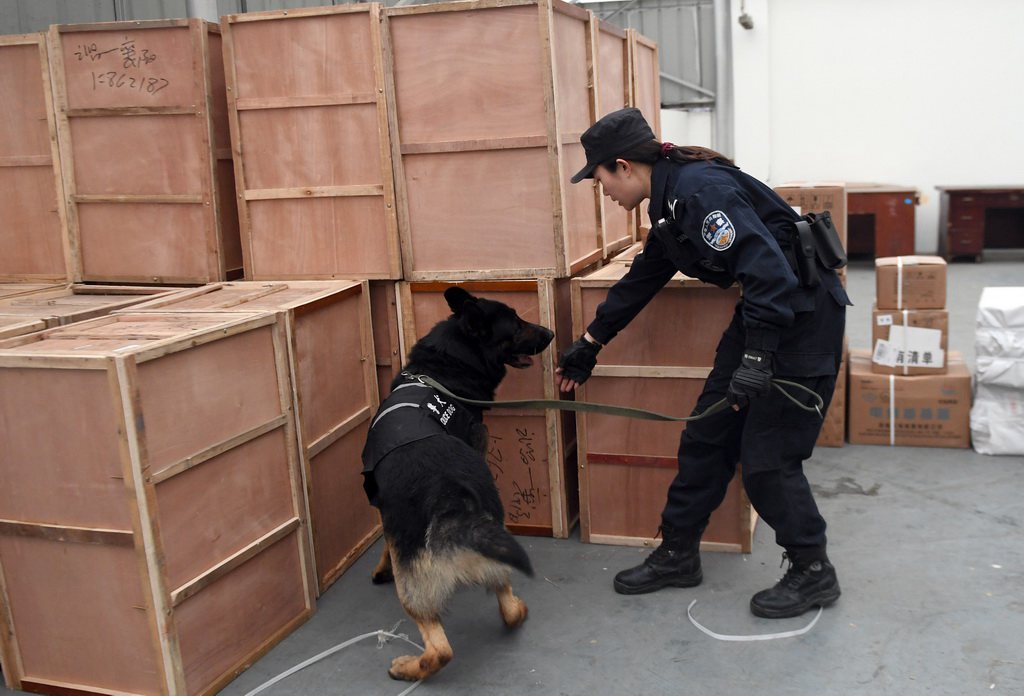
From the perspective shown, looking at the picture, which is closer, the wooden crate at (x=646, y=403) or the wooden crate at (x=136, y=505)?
the wooden crate at (x=136, y=505)

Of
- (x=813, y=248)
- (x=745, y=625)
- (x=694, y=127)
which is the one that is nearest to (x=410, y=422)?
(x=745, y=625)

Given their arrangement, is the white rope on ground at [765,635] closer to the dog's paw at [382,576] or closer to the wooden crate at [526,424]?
the wooden crate at [526,424]

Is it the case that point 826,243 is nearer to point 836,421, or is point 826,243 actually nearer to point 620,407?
point 620,407

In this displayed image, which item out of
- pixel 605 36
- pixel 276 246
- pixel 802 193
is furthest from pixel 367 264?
pixel 802 193

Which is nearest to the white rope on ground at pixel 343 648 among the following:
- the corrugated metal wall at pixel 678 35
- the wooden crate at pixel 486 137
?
the wooden crate at pixel 486 137

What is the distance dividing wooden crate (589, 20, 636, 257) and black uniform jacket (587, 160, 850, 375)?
3.83 ft

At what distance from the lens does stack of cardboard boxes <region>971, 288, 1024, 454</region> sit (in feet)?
16.9

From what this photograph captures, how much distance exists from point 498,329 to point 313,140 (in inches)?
56.6

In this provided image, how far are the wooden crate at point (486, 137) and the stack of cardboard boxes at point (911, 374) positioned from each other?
7.85 ft

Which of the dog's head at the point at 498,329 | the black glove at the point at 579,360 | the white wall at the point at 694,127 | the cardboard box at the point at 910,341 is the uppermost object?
the white wall at the point at 694,127

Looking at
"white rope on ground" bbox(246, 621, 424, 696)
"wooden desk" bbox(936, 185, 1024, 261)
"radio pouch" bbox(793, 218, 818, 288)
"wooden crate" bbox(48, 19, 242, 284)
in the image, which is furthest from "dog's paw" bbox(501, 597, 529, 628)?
"wooden desk" bbox(936, 185, 1024, 261)

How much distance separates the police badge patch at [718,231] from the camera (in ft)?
10.3

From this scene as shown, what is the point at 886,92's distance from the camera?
13578 mm

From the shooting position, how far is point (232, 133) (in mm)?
4418
